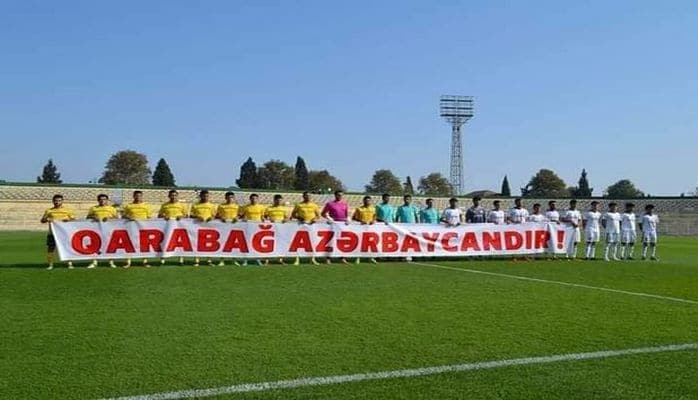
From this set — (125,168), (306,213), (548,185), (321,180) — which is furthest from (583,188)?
(306,213)

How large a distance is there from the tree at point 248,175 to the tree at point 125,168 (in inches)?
632

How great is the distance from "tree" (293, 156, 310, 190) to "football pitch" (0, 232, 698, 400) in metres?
83.0

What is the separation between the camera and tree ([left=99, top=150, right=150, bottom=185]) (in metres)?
85.3

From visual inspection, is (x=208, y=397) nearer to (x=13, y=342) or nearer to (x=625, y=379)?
(x=13, y=342)

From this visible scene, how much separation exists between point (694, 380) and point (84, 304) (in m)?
7.50

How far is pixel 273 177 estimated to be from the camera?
307ft

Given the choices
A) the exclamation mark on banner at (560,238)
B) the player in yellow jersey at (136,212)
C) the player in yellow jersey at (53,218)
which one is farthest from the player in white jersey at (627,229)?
the player in yellow jersey at (53,218)

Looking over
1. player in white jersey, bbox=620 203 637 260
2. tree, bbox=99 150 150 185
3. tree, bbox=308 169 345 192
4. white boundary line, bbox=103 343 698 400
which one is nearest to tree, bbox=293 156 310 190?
tree, bbox=308 169 345 192

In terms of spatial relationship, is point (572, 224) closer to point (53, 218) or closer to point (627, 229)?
point (627, 229)

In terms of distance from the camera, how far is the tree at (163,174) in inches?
3767

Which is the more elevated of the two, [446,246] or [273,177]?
[273,177]

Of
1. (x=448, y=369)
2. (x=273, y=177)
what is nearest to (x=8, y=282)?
(x=448, y=369)

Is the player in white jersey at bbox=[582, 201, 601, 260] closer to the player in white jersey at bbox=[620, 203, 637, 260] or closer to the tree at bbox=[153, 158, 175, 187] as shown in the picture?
the player in white jersey at bbox=[620, 203, 637, 260]

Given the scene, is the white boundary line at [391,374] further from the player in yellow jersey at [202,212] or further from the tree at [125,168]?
the tree at [125,168]
